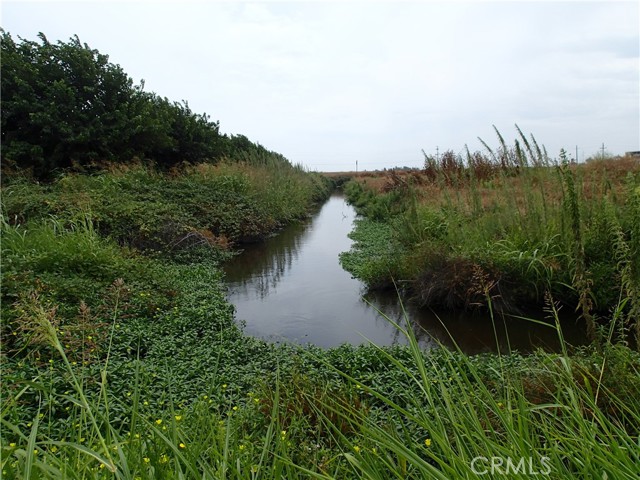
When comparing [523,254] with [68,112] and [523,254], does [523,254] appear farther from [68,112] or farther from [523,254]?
[68,112]

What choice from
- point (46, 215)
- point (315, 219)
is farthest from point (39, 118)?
point (315, 219)

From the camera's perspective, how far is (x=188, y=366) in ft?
11.3

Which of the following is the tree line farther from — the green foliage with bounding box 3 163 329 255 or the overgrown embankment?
the overgrown embankment

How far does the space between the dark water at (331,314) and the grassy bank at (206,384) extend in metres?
0.51

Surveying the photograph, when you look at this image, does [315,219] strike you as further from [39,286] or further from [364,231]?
[39,286]

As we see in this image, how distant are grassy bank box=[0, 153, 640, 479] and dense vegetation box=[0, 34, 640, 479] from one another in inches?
0.8

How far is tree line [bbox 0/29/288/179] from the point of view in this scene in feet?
34.4

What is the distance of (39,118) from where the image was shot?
1027 centimetres

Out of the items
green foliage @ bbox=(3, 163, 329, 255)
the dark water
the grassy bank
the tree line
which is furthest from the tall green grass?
the tree line

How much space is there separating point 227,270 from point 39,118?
632cm

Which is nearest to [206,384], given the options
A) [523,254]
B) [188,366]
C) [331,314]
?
[188,366]

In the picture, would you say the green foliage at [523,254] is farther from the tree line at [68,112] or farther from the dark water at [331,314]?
the tree line at [68,112]

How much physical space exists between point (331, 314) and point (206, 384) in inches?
100.0

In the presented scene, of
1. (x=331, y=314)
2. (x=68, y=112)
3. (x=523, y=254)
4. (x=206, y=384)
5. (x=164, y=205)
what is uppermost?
(x=68, y=112)
